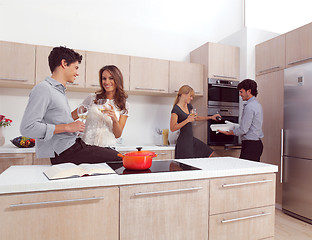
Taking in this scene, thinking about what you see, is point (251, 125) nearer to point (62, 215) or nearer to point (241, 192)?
point (241, 192)

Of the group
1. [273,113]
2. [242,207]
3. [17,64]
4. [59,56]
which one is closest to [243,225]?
[242,207]

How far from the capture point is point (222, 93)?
386 cm

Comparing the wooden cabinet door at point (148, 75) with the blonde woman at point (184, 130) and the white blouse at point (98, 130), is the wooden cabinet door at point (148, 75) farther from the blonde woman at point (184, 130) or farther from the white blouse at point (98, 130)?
the white blouse at point (98, 130)

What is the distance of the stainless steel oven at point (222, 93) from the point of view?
383 cm

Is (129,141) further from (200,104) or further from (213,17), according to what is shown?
(213,17)

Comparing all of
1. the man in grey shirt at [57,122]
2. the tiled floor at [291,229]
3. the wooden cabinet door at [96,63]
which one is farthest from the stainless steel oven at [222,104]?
the man in grey shirt at [57,122]

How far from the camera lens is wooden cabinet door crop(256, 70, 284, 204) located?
346cm

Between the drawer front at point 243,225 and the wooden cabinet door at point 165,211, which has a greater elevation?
the wooden cabinet door at point 165,211

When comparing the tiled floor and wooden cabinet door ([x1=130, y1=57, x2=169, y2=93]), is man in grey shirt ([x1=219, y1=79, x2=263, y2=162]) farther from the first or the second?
wooden cabinet door ([x1=130, y1=57, x2=169, y2=93])

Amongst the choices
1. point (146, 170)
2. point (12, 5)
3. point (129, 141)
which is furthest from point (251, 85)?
point (12, 5)

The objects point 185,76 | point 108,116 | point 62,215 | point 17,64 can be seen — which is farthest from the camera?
point 185,76

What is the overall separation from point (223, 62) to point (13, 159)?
3.07m

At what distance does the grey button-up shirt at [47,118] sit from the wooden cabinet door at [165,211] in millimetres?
544

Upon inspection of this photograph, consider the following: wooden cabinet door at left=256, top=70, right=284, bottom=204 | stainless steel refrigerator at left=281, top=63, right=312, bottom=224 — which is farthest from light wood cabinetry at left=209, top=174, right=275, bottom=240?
wooden cabinet door at left=256, top=70, right=284, bottom=204
